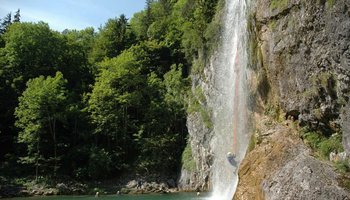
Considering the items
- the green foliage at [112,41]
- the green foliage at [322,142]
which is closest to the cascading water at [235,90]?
the green foliage at [322,142]

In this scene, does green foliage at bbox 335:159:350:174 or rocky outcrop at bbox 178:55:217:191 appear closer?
green foliage at bbox 335:159:350:174

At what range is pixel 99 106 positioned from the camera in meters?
47.4

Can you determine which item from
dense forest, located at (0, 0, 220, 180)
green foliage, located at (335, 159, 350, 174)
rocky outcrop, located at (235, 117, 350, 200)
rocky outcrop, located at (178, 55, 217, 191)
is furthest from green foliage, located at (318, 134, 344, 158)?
rocky outcrop, located at (178, 55, 217, 191)

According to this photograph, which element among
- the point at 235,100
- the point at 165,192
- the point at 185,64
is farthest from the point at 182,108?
the point at 235,100

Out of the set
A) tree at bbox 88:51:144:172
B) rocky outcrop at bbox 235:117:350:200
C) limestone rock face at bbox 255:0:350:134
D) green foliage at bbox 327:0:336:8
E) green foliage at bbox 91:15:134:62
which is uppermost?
green foliage at bbox 91:15:134:62

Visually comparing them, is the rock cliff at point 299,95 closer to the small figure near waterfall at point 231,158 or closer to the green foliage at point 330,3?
the green foliage at point 330,3

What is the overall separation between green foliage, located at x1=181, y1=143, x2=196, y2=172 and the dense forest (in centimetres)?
166

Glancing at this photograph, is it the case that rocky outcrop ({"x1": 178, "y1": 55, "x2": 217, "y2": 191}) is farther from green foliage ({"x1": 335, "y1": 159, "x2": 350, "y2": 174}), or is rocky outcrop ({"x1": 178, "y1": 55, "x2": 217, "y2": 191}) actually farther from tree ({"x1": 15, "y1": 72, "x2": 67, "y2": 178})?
green foliage ({"x1": 335, "y1": 159, "x2": 350, "y2": 174})

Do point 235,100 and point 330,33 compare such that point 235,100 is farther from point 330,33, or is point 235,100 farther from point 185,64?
point 185,64

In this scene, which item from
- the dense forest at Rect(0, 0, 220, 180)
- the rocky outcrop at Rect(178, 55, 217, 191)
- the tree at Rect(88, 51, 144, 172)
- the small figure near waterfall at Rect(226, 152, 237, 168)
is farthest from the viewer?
the tree at Rect(88, 51, 144, 172)

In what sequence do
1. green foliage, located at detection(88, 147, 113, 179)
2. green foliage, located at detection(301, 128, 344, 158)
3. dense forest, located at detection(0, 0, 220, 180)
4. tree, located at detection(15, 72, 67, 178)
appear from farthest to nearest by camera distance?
tree, located at detection(15, 72, 67, 178)
dense forest, located at detection(0, 0, 220, 180)
green foliage, located at detection(88, 147, 113, 179)
green foliage, located at detection(301, 128, 344, 158)

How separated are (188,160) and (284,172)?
97.4 feet

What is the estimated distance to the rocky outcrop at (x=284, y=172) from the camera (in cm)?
1027

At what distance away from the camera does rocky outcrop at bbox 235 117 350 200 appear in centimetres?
1027
